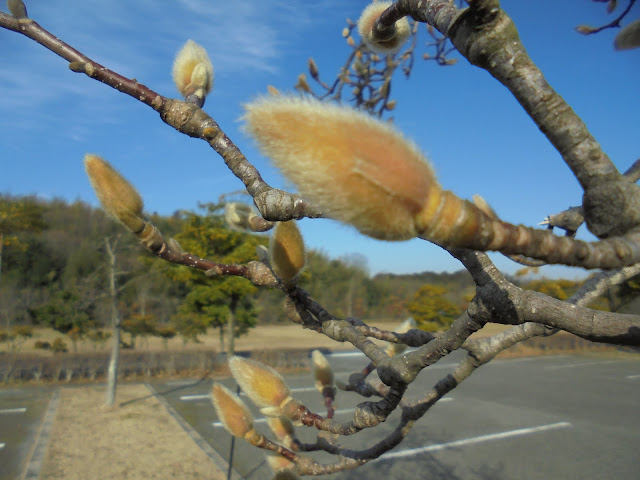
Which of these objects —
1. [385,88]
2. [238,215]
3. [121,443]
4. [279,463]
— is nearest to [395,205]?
[238,215]

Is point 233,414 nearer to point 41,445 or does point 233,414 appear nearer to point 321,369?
point 321,369

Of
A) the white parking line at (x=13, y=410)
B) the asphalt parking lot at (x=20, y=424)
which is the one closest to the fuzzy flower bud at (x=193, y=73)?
the asphalt parking lot at (x=20, y=424)

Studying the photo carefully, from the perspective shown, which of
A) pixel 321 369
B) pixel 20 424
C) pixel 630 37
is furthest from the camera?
pixel 20 424

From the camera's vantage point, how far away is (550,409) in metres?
8.81

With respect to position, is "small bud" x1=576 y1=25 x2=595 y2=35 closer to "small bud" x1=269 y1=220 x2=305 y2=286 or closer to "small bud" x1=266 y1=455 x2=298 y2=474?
"small bud" x1=269 y1=220 x2=305 y2=286

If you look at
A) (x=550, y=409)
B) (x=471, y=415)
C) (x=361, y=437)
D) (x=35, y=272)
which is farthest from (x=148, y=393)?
(x=35, y=272)

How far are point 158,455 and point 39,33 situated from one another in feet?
20.2

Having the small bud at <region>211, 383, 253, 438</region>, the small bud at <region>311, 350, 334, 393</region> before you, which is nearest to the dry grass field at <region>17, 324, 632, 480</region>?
the small bud at <region>311, 350, 334, 393</region>

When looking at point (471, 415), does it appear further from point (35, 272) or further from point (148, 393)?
point (35, 272)

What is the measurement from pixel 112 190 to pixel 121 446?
6.55 metres

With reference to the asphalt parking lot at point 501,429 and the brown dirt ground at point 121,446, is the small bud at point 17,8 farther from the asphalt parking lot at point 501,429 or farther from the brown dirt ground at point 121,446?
the asphalt parking lot at point 501,429

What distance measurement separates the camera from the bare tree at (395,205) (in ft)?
0.85

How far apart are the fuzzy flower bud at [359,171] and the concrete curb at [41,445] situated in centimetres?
624

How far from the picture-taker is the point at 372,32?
24.9 inches
